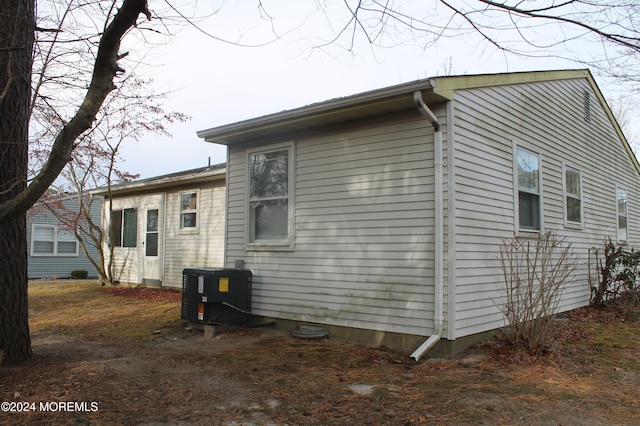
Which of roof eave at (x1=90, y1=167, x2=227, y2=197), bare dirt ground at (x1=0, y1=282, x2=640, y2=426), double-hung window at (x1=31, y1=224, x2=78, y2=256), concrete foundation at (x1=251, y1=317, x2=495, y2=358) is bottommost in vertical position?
bare dirt ground at (x1=0, y1=282, x2=640, y2=426)

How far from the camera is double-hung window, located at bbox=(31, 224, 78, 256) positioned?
65.4 feet

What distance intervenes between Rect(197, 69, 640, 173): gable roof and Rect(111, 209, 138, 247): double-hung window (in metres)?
7.42

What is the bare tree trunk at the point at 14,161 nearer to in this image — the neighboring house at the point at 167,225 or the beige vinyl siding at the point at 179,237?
the neighboring house at the point at 167,225

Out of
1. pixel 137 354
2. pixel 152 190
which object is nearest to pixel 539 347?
pixel 137 354

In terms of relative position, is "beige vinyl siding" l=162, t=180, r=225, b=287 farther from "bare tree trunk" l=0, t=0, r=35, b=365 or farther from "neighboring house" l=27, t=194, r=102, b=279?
"neighboring house" l=27, t=194, r=102, b=279

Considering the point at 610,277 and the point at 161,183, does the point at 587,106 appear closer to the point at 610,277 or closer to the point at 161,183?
the point at 610,277

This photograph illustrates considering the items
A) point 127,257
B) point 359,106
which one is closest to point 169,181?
point 127,257

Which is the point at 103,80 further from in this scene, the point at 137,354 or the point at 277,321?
the point at 277,321

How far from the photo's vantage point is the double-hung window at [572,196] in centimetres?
854

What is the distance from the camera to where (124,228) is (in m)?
15.1

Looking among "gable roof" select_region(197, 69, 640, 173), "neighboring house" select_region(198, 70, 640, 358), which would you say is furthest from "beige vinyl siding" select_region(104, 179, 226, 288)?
"gable roof" select_region(197, 69, 640, 173)

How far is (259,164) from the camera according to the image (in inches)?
317

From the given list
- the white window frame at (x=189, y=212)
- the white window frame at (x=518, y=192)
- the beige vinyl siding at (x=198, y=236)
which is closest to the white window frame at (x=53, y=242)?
the beige vinyl siding at (x=198, y=236)

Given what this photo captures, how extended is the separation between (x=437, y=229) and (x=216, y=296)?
3.46 m
